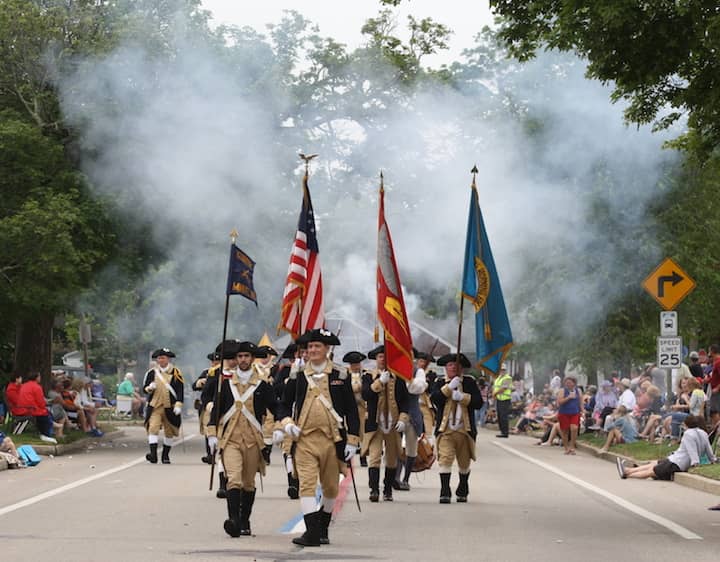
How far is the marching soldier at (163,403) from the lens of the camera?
74.0 ft

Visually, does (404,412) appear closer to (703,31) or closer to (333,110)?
(703,31)

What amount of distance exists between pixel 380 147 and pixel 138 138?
30.9 feet

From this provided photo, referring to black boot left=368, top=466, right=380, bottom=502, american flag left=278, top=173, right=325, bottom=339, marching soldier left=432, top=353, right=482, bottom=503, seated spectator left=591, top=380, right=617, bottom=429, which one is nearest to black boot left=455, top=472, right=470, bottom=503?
marching soldier left=432, top=353, right=482, bottom=503

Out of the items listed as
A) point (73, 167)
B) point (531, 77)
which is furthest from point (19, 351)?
point (531, 77)

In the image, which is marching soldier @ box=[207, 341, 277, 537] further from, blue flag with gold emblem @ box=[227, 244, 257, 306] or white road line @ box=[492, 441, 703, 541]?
white road line @ box=[492, 441, 703, 541]

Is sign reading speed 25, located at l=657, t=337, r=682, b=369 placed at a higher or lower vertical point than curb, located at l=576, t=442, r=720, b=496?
higher

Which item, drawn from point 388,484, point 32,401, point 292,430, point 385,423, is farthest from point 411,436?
point 32,401

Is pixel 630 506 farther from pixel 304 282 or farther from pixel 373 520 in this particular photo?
pixel 304 282

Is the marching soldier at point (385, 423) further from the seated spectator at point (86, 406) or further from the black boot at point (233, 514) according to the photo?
the seated spectator at point (86, 406)

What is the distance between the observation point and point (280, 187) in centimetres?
3117

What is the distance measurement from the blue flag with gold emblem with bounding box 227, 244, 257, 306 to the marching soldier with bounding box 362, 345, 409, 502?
2.32m

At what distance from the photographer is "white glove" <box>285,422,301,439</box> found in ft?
39.0

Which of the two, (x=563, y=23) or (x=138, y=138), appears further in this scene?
(x=138, y=138)

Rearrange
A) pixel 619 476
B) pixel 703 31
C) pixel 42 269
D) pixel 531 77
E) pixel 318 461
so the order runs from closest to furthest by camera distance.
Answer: pixel 318 461 → pixel 703 31 → pixel 619 476 → pixel 42 269 → pixel 531 77
